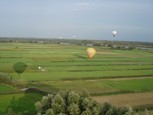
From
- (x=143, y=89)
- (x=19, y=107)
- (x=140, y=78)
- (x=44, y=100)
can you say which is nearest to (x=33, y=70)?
(x=140, y=78)

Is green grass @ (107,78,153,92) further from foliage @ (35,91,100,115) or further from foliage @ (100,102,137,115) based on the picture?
foliage @ (35,91,100,115)

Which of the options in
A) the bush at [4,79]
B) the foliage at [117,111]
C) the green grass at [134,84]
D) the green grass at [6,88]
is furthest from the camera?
the bush at [4,79]

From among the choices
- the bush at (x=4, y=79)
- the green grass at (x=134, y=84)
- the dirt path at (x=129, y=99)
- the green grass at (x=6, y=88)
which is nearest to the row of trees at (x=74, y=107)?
the dirt path at (x=129, y=99)

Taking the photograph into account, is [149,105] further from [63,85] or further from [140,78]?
[140,78]

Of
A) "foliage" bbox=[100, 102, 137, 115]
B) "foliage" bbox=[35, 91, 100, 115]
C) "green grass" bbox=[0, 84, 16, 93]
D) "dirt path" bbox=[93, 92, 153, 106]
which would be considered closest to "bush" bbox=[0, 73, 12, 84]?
"green grass" bbox=[0, 84, 16, 93]

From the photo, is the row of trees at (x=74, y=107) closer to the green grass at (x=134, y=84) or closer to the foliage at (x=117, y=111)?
Result: the foliage at (x=117, y=111)

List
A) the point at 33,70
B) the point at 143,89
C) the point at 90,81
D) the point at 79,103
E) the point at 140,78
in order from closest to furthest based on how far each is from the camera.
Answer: the point at 79,103
the point at 143,89
the point at 90,81
the point at 140,78
the point at 33,70
